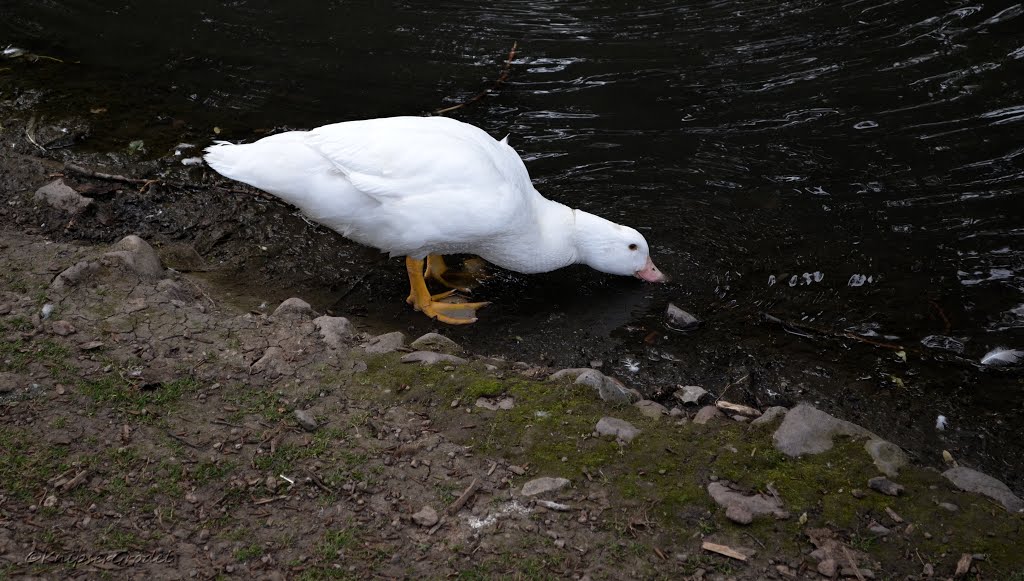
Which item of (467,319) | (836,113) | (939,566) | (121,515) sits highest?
(836,113)

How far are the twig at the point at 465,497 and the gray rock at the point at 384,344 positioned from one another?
3.58 ft

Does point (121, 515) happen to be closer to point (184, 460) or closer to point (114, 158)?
point (184, 460)

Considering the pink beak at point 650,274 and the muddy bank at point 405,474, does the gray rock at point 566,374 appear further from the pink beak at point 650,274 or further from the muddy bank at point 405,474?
the pink beak at point 650,274

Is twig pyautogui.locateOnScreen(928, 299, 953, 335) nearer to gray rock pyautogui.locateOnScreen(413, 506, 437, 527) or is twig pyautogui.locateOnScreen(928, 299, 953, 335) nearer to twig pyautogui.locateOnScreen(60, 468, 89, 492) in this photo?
gray rock pyautogui.locateOnScreen(413, 506, 437, 527)

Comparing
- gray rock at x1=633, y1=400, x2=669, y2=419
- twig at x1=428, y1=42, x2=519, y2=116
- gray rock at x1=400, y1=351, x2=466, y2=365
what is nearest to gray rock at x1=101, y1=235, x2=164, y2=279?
gray rock at x1=400, y1=351, x2=466, y2=365

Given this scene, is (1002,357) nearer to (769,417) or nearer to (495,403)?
(769,417)

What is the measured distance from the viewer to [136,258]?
169 inches

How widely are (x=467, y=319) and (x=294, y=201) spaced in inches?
51.0

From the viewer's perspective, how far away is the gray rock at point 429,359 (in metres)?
3.81

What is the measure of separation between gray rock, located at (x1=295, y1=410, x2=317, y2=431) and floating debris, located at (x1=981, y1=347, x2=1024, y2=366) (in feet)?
11.7

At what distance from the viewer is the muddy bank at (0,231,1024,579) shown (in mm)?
2725

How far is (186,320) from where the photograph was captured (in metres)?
3.96

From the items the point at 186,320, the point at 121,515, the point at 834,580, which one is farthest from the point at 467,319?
the point at 834,580

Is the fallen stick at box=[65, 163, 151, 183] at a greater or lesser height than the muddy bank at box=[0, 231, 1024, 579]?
lesser
